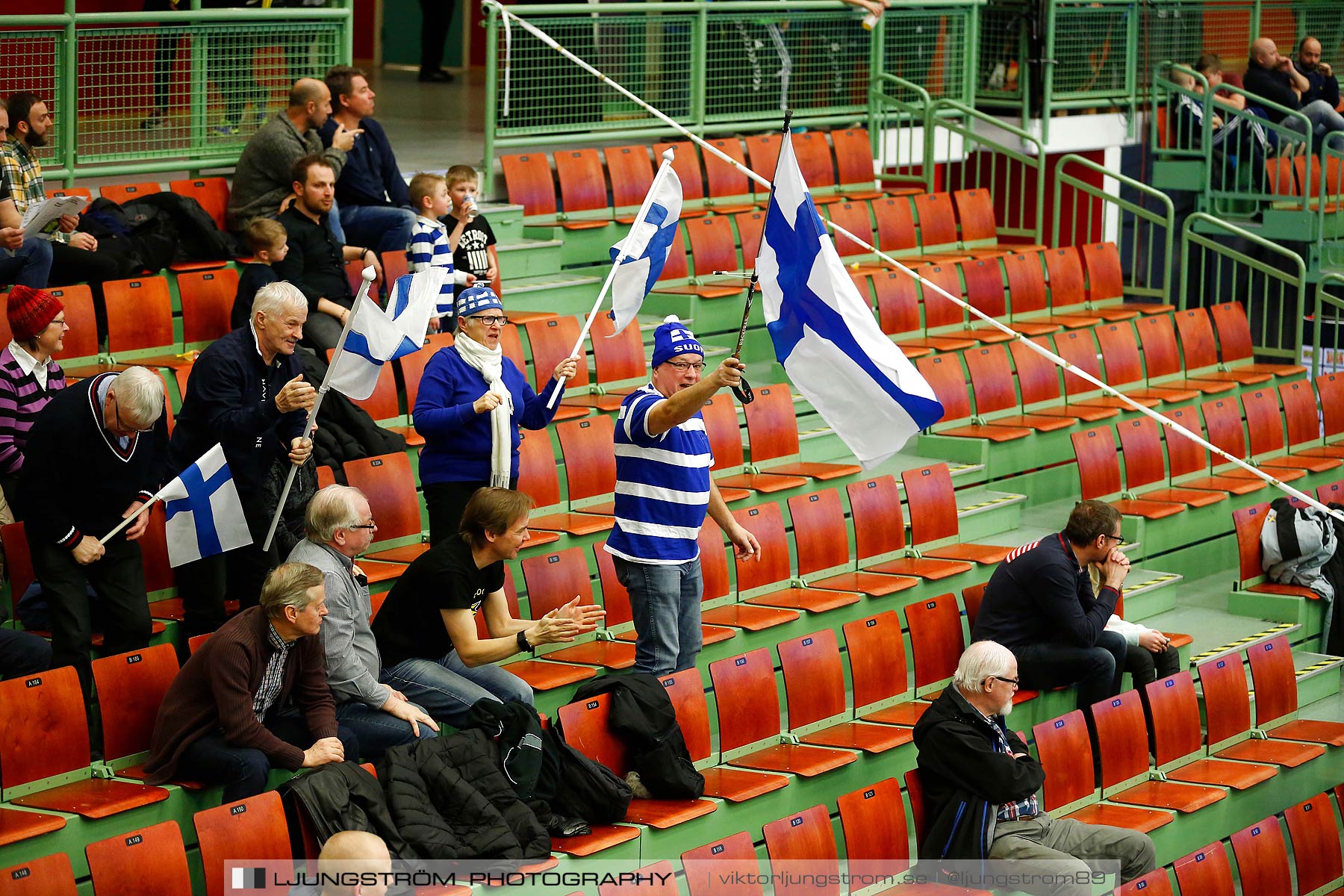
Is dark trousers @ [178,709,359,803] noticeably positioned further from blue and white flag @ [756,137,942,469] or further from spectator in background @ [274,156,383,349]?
spectator in background @ [274,156,383,349]

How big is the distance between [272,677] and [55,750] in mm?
655

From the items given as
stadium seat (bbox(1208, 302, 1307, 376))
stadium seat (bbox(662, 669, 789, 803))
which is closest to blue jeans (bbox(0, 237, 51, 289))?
stadium seat (bbox(662, 669, 789, 803))

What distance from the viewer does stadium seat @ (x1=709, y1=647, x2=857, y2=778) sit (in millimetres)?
5992

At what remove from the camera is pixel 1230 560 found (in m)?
9.27

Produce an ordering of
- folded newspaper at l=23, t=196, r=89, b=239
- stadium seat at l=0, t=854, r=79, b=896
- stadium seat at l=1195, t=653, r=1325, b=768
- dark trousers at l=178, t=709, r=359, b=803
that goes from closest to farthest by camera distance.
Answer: stadium seat at l=0, t=854, r=79, b=896 < dark trousers at l=178, t=709, r=359, b=803 < stadium seat at l=1195, t=653, r=1325, b=768 < folded newspaper at l=23, t=196, r=89, b=239

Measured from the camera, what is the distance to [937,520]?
7.84 m

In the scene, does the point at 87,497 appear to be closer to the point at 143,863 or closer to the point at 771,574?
the point at 143,863

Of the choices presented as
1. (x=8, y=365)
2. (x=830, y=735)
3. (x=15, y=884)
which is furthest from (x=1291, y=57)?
(x=15, y=884)

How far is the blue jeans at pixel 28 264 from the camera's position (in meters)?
7.15

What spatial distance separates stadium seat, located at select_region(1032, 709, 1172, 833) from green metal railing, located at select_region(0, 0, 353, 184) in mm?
5189

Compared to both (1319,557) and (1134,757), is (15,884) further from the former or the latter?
(1319,557)

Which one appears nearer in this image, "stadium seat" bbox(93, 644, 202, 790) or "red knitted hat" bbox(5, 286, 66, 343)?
"stadium seat" bbox(93, 644, 202, 790)

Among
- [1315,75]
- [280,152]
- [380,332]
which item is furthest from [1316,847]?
[1315,75]

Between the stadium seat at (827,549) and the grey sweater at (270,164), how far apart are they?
2.76 meters
